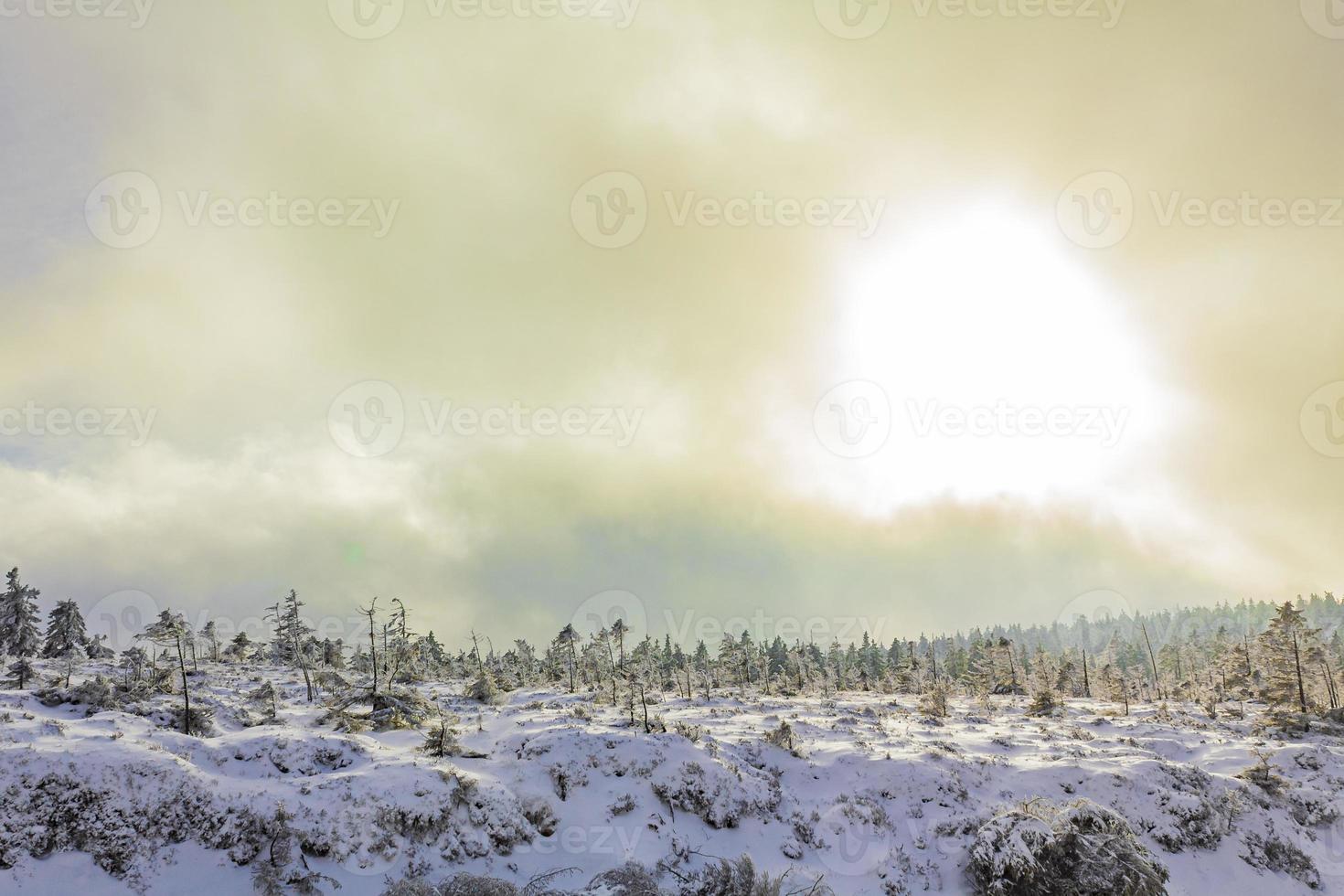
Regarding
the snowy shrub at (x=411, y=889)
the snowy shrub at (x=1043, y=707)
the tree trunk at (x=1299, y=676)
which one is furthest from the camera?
the snowy shrub at (x=1043, y=707)

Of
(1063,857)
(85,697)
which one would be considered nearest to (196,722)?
(85,697)

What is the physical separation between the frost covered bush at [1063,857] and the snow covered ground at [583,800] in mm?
1977

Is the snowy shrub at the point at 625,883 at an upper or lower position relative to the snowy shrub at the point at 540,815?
lower

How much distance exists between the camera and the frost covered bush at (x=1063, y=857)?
74.4 ft

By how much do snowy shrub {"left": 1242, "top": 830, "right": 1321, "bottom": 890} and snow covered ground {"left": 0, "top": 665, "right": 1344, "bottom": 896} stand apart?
11 centimetres

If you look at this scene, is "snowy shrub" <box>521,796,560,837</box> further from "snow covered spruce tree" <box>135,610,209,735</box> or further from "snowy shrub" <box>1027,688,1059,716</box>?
"snowy shrub" <box>1027,688,1059,716</box>

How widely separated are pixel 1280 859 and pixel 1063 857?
14623mm

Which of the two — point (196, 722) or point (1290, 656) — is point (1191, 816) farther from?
point (196, 722)

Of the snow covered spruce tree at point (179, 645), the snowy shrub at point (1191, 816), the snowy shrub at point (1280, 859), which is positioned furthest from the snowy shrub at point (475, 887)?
the snowy shrub at point (1280, 859)

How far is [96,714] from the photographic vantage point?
3203cm

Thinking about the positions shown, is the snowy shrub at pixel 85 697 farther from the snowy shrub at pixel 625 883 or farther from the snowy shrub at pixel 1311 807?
the snowy shrub at pixel 1311 807

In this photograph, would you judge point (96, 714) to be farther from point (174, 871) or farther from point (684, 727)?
point (684, 727)

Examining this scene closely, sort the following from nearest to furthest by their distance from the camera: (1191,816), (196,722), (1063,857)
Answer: (1063,857) → (1191,816) → (196,722)

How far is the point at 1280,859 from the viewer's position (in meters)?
28.5
